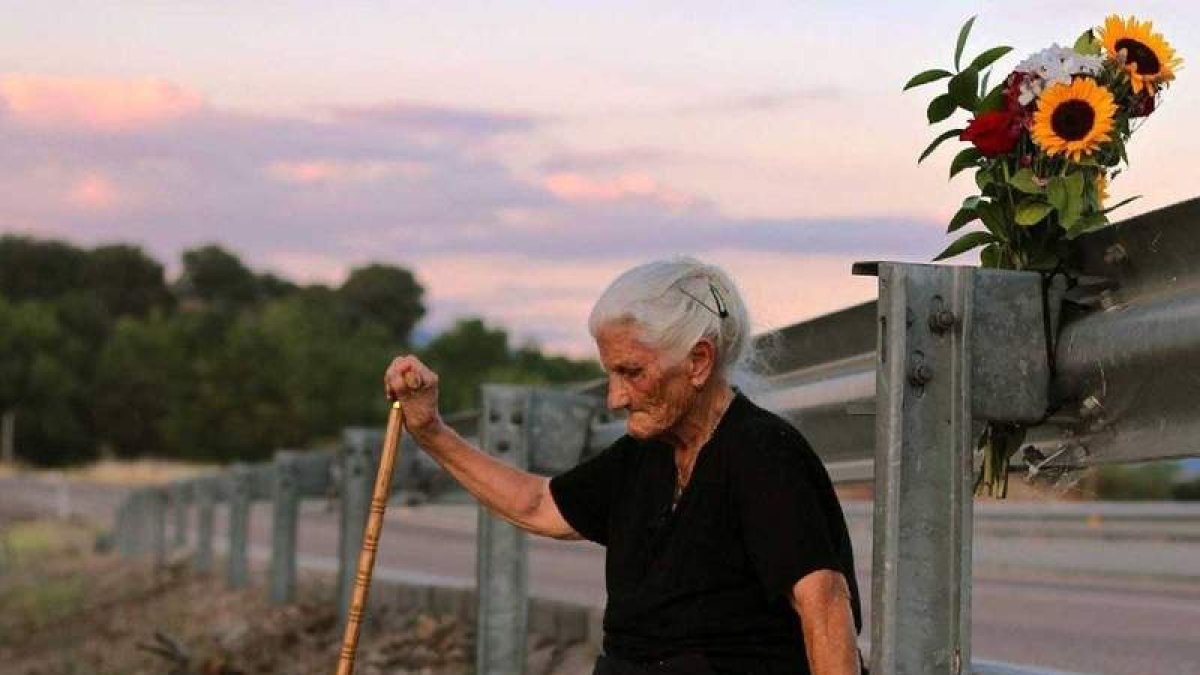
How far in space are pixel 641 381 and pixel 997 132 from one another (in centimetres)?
81

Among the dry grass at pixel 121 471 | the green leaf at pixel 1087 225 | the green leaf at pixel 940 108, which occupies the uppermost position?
the green leaf at pixel 940 108

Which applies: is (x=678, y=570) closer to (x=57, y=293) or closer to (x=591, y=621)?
(x=591, y=621)

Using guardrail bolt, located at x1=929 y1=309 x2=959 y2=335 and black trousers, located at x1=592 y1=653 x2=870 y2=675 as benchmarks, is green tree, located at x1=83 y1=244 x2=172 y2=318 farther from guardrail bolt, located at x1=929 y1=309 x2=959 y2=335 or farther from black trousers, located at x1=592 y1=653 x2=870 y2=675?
guardrail bolt, located at x1=929 y1=309 x2=959 y2=335

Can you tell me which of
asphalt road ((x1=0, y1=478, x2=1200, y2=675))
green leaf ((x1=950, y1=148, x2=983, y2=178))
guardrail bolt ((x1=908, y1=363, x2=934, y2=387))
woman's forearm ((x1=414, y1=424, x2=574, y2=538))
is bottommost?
asphalt road ((x1=0, y1=478, x2=1200, y2=675))

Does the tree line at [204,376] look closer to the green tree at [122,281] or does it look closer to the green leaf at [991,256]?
the green tree at [122,281]

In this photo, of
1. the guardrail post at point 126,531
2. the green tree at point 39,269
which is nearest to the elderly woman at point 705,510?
the guardrail post at point 126,531

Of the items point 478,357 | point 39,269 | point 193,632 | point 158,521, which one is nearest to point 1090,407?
point 193,632

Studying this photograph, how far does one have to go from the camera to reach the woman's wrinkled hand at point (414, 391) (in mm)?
5504

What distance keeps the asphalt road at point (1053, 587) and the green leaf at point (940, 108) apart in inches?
193

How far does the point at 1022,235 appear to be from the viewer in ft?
15.3

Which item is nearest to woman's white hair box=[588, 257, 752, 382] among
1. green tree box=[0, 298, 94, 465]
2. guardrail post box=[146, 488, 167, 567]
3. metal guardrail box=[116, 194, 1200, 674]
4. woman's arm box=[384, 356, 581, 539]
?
metal guardrail box=[116, 194, 1200, 674]

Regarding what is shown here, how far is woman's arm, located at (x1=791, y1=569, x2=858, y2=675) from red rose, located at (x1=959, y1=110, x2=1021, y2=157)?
861mm

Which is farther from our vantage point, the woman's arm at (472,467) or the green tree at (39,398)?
the green tree at (39,398)

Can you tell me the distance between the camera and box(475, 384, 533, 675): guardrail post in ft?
25.6
